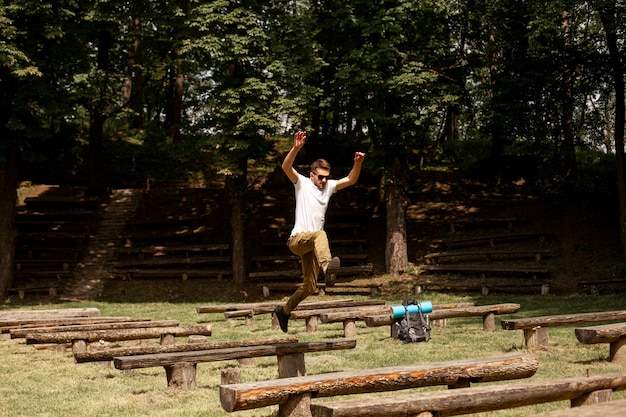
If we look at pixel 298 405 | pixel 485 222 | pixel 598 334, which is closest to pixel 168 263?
pixel 485 222

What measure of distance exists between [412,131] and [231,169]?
22.2 ft

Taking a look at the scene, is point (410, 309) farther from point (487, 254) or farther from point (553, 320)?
point (487, 254)

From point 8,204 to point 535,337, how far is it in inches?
798

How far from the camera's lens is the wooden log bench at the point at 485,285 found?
24.3 meters

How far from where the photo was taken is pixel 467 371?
730cm

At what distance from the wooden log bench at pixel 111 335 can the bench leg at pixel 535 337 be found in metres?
5.25

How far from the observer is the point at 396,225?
28.0 m

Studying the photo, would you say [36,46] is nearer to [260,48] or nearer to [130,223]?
[260,48]

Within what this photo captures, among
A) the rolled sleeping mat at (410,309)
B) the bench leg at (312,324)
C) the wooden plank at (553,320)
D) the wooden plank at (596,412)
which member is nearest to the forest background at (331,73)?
the bench leg at (312,324)

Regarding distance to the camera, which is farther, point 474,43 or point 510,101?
point 474,43

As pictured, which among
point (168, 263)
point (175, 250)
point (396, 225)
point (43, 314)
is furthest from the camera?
point (175, 250)

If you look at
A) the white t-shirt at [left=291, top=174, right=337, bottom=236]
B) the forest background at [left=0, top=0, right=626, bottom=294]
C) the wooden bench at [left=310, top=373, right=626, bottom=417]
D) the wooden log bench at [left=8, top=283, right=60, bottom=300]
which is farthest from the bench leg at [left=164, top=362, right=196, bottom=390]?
the wooden log bench at [left=8, top=283, right=60, bottom=300]

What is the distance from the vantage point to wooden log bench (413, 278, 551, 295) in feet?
79.8

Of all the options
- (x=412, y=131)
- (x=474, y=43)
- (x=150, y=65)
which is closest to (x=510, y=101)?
(x=412, y=131)
